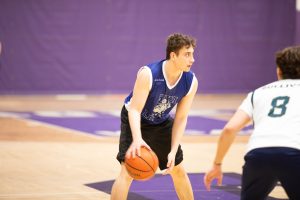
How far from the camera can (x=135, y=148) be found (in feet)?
19.2

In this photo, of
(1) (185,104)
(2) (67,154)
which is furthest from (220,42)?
(1) (185,104)

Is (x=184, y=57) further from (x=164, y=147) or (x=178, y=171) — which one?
(x=178, y=171)

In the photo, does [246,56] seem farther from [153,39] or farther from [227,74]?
[153,39]

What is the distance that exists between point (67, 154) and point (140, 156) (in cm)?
476

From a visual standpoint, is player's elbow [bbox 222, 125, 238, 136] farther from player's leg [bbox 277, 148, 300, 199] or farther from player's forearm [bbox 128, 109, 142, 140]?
player's forearm [bbox 128, 109, 142, 140]

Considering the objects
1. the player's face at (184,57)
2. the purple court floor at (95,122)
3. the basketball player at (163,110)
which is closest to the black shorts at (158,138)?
the basketball player at (163,110)

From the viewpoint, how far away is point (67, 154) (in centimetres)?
1046

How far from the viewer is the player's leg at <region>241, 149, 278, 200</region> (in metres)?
4.43

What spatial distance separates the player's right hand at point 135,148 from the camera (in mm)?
5836

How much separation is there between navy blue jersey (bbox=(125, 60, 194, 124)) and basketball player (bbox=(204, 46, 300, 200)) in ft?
5.53

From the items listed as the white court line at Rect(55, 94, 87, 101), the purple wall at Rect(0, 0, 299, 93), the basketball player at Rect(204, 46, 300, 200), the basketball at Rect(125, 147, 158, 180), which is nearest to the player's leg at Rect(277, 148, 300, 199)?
the basketball player at Rect(204, 46, 300, 200)

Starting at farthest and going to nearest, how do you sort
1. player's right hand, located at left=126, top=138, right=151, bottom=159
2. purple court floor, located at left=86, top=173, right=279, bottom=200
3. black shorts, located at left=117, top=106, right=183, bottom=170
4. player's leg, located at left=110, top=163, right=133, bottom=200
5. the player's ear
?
1. purple court floor, located at left=86, top=173, right=279, bottom=200
2. black shorts, located at left=117, top=106, right=183, bottom=170
3. the player's ear
4. player's leg, located at left=110, top=163, right=133, bottom=200
5. player's right hand, located at left=126, top=138, right=151, bottom=159

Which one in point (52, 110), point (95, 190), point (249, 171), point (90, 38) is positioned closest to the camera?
point (249, 171)

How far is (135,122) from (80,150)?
16.3 feet
